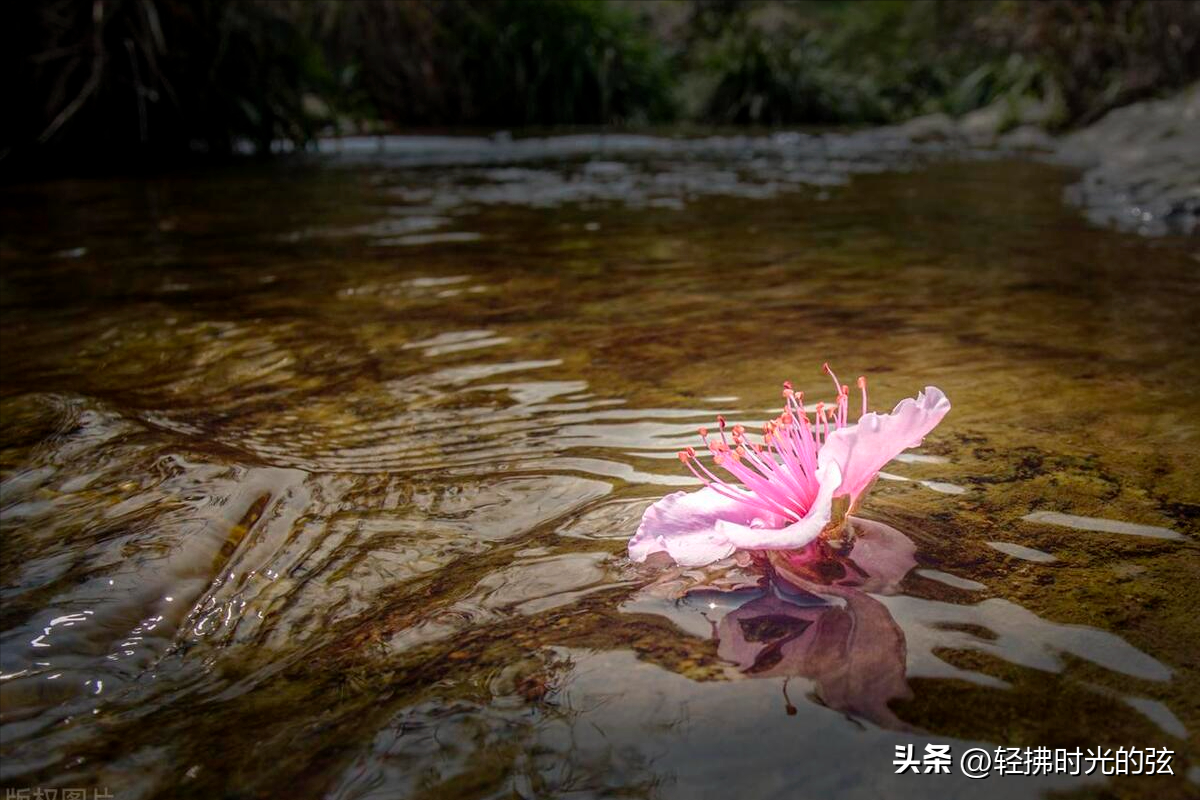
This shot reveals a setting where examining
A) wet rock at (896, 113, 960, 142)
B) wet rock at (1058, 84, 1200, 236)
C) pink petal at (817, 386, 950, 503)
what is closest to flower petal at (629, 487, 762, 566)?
pink petal at (817, 386, 950, 503)

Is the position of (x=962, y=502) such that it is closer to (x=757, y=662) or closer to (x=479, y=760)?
(x=757, y=662)

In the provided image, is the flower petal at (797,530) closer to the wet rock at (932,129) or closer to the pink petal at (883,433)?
the pink petal at (883,433)

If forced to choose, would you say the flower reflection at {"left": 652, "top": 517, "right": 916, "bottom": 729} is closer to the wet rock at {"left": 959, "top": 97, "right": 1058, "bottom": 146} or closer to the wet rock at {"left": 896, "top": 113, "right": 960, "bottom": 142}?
the wet rock at {"left": 959, "top": 97, "right": 1058, "bottom": 146}

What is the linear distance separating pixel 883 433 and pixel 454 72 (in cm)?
1237

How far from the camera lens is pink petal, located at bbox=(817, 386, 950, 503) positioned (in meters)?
1.18

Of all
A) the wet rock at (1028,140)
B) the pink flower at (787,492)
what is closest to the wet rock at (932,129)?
the wet rock at (1028,140)

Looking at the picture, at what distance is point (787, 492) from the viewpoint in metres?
1.32

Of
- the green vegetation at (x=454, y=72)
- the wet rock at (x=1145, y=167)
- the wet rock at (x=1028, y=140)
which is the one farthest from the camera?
the wet rock at (x=1028, y=140)

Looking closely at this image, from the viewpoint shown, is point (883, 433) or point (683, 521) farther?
point (683, 521)

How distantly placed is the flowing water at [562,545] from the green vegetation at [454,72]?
5.02 metres

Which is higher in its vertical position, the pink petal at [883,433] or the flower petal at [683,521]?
the pink petal at [883,433]

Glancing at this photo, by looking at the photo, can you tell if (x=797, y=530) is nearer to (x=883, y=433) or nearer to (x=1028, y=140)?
(x=883, y=433)

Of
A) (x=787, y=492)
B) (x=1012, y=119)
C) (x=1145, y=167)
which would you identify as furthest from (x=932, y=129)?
(x=787, y=492)

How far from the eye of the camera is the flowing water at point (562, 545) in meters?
0.99
